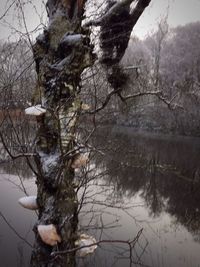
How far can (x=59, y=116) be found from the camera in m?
2.64

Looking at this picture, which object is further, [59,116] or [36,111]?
[59,116]

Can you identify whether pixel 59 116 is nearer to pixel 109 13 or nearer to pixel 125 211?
pixel 109 13

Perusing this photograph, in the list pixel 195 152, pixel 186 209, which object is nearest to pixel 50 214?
pixel 186 209

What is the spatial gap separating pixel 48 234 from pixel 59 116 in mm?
960

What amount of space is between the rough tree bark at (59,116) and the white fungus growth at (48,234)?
0.10 meters

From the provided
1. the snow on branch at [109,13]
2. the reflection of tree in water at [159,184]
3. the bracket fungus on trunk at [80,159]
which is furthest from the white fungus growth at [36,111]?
the reflection of tree in water at [159,184]

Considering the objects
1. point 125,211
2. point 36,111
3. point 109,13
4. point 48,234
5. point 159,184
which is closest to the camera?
point 48,234

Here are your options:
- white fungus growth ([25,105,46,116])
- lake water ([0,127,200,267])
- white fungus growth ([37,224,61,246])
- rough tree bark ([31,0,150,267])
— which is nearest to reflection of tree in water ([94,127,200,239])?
lake water ([0,127,200,267])

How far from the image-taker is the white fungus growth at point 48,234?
2.31m

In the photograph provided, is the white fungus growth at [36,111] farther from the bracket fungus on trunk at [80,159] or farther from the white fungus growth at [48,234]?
the white fungus growth at [48,234]

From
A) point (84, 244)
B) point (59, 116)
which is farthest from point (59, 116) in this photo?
point (84, 244)

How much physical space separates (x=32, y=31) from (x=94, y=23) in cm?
64

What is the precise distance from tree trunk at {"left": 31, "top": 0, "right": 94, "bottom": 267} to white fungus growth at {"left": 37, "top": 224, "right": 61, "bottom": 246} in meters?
0.08

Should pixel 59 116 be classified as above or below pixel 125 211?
above
